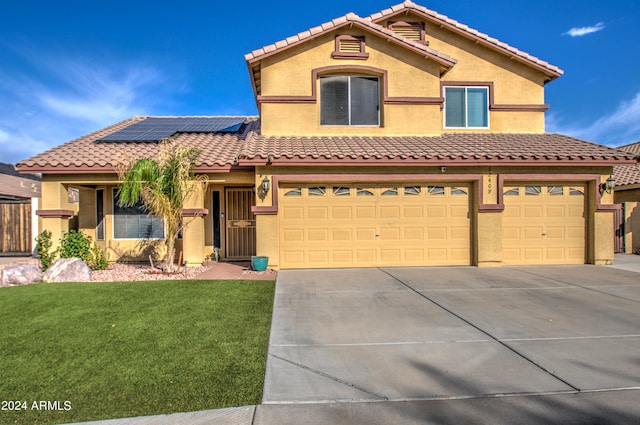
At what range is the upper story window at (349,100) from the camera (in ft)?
40.1

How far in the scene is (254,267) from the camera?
10.3 meters

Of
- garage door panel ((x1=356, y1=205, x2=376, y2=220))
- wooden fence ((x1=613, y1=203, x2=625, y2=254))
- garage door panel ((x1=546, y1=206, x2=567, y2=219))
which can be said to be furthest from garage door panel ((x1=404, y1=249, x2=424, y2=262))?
wooden fence ((x1=613, y1=203, x2=625, y2=254))

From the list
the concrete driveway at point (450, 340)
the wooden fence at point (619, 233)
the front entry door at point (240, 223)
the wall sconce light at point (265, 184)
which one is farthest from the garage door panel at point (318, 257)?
the wooden fence at point (619, 233)

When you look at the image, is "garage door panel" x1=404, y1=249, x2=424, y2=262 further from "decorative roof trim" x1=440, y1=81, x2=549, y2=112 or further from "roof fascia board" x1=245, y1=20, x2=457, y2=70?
"roof fascia board" x1=245, y1=20, x2=457, y2=70

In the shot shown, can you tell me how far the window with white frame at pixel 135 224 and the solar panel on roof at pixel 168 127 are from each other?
227cm

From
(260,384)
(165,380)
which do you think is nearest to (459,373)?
(260,384)

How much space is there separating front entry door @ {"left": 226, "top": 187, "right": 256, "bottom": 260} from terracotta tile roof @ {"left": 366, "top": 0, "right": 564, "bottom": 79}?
7726 millimetres

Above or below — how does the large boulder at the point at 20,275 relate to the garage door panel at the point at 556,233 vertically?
below

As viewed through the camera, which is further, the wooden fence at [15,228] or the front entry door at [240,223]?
the wooden fence at [15,228]

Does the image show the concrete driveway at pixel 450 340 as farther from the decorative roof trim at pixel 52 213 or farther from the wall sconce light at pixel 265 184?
the decorative roof trim at pixel 52 213

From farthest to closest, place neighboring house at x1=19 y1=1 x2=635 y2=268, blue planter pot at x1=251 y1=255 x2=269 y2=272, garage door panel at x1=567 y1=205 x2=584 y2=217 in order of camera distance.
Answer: garage door panel at x1=567 y1=205 x2=584 y2=217 < neighboring house at x1=19 y1=1 x2=635 y2=268 < blue planter pot at x1=251 y1=255 x2=269 y2=272

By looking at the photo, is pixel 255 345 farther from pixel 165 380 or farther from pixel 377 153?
pixel 377 153

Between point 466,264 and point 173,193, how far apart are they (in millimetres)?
8510

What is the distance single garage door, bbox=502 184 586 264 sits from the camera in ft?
37.3
